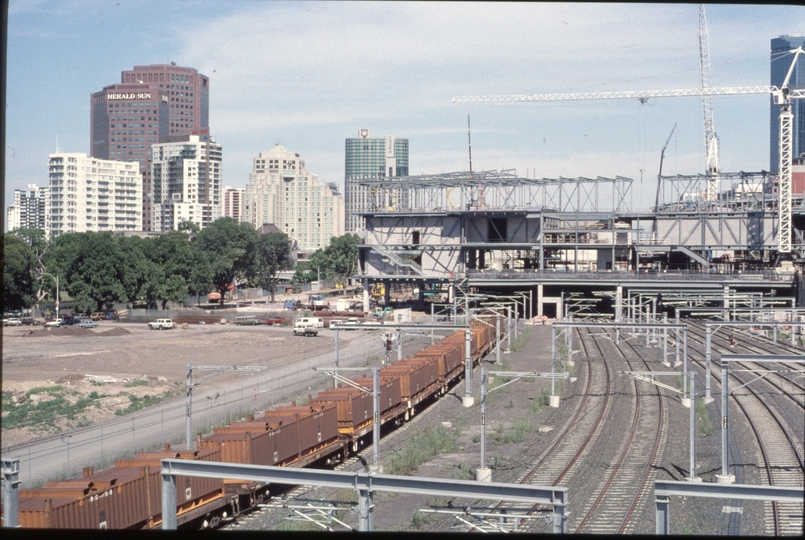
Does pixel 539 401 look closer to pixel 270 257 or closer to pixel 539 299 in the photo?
pixel 539 299

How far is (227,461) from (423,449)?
7.61 meters

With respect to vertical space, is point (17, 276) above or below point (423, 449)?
above

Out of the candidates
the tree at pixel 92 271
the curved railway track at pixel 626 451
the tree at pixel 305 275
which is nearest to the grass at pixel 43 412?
the curved railway track at pixel 626 451

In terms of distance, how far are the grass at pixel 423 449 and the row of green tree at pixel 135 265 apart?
45.2m

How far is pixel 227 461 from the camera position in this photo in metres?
16.8

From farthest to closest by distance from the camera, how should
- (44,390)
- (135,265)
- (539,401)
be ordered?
(135,265), (44,390), (539,401)

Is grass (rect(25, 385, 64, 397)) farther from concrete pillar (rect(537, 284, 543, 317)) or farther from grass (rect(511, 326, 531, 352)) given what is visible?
concrete pillar (rect(537, 284, 543, 317))

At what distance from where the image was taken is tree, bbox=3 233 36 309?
2413 inches

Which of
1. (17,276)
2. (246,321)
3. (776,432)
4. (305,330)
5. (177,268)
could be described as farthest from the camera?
(177,268)

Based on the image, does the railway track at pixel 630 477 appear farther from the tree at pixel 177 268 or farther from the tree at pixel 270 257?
the tree at pixel 270 257

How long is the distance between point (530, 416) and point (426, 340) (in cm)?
2962

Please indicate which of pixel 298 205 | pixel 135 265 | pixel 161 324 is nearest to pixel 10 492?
pixel 161 324

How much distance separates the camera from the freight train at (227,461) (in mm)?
12719

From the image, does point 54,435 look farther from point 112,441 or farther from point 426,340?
point 426,340
